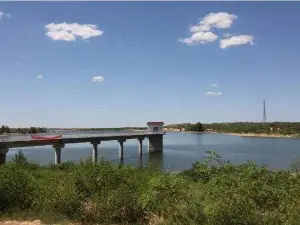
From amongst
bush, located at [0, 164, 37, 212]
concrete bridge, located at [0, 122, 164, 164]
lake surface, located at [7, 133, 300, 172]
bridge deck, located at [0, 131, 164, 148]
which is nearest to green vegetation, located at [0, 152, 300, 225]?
bush, located at [0, 164, 37, 212]

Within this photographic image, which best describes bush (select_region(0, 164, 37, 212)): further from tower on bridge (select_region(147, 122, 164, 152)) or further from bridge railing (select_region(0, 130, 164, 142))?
tower on bridge (select_region(147, 122, 164, 152))

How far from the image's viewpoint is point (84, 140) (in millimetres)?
73875

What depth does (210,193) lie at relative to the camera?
12445 millimetres

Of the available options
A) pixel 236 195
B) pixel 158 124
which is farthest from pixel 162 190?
pixel 158 124

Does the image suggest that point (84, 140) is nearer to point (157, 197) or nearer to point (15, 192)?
point (15, 192)

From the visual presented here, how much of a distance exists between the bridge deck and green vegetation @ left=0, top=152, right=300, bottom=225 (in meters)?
37.2

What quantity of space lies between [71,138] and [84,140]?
202 inches

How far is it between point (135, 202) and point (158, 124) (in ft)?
310

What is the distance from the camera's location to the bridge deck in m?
55.0

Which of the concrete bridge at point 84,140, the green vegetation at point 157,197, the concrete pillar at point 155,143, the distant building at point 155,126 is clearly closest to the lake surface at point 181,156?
the concrete pillar at point 155,143

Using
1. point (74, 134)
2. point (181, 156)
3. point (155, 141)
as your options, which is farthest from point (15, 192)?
point (155, 141)

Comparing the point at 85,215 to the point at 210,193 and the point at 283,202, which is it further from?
the point at 283,202

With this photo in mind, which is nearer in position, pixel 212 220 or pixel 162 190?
pixel 212 220

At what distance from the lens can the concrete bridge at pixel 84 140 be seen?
54.5m
